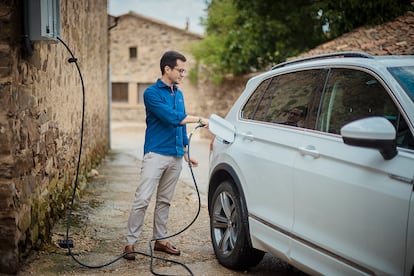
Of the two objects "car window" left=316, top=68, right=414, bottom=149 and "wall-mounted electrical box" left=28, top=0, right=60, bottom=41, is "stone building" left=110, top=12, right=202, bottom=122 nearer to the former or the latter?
"wall-mounted electrical box" left=28, top=0, right=60, bottom=41

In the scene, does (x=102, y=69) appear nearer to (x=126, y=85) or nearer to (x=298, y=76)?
(x=298, y=76)

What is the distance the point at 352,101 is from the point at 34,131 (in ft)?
9.48

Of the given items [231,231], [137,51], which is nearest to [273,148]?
[231,231]

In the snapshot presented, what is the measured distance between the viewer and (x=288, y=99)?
4.20 meters

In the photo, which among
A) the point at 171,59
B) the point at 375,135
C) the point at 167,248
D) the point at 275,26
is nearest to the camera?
the point at 375,135

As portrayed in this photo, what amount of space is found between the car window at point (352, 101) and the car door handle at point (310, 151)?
16 centimetres

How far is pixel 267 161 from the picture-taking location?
398 cm

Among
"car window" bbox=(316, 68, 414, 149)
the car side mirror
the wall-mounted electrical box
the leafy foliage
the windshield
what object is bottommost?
the car side mirror

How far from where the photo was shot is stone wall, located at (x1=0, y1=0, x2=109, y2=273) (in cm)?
411

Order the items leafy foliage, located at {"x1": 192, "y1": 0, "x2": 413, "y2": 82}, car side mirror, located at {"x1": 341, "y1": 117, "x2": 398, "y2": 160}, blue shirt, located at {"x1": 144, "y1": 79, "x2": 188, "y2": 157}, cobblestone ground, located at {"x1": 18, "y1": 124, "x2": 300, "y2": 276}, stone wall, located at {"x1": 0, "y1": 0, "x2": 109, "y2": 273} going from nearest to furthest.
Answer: car side mirror, located at {"x1": 341, "y1": 117, "x2": 398, "y2": 160}, stone wall, located at {"x1": 0, "y1": 0, "x2": 109, "y2": 273}, cobblestone ground, located at {"x1": 18, "y1": 124, "x2": 300, "y2": 276}, blue shirt, located at {"x1": 144, "y1": 79, "x2": 188, "y2": 157}, leafy foliage, located at {"x1": 192, "y1": 0, "x2": 413, "y2": 82}

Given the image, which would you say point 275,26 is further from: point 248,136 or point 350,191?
point 350,191

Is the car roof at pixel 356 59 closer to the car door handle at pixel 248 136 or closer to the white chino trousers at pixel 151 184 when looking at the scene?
the car door handle at pixel 248 136

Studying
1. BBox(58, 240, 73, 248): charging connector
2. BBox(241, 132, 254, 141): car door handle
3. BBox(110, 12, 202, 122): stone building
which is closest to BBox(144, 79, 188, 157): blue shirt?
BBox(241, 132, 254, 141): car door handle

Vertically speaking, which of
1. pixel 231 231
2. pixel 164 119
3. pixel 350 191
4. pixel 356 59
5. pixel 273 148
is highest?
pixel 356 59
